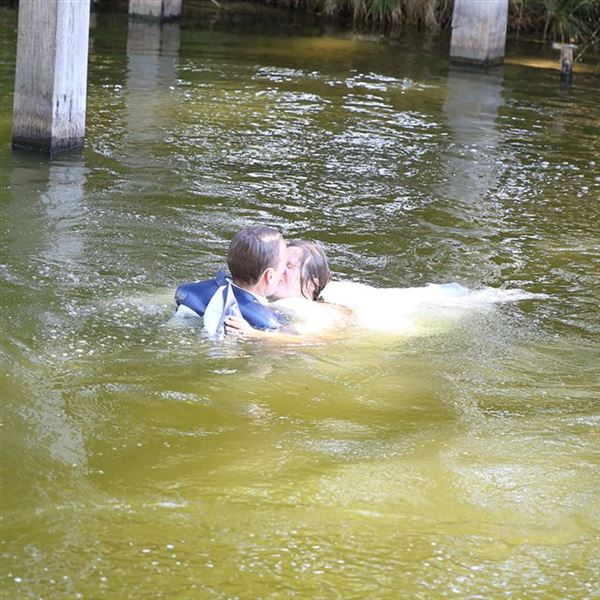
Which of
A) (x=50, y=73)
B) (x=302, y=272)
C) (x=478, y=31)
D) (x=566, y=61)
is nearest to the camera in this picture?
(x=302, y=272)

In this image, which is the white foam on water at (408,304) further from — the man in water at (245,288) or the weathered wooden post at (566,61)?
the weathered wooden post at (566,61)

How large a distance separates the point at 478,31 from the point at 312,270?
1184cm

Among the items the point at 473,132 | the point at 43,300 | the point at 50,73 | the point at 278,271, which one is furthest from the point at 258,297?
the point at 473,132

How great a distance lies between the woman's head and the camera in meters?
6.70

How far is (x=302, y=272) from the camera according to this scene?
22.0ft

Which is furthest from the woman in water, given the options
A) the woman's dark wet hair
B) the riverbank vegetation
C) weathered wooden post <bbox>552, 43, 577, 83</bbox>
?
the riverbank vegetation

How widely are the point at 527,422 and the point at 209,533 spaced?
1886mm

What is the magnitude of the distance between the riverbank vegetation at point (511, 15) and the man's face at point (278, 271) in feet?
48.4

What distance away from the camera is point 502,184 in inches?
430

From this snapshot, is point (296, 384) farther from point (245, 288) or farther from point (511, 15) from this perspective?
point (511, 15)

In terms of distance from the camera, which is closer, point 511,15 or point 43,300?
point 43,300

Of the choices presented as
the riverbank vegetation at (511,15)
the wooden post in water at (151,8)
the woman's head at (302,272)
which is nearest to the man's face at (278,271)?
the woman's head at (302,272)

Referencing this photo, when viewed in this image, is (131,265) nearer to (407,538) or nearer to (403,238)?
(403,238)

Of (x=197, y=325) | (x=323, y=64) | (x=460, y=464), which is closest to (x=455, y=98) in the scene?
(x=323, y=64)
